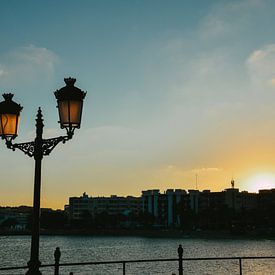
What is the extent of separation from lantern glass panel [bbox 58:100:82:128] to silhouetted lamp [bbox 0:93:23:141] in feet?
3.14

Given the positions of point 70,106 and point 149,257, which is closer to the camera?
point 70,106

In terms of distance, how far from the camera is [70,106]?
9.50 m

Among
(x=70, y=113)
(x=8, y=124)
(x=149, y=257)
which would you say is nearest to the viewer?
(x=70, y=113)

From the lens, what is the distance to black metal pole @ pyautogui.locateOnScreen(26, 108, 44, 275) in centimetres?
935

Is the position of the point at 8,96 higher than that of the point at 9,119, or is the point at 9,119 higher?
the point at 8,96

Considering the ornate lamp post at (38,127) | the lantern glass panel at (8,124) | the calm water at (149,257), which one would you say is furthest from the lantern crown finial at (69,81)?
the calm water at (149,257)

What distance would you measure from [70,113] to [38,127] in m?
0.87

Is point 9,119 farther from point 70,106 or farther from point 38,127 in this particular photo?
point 70,106

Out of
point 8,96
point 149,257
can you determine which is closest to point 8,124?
point 8,96

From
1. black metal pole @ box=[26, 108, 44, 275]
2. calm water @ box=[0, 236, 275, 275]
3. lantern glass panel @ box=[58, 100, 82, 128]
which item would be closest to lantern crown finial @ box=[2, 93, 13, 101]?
black metal pole @ box=[26, 108, 44, 275]

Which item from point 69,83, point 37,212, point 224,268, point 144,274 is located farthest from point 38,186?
point 224,268

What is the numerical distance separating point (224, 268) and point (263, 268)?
5759 millimetres

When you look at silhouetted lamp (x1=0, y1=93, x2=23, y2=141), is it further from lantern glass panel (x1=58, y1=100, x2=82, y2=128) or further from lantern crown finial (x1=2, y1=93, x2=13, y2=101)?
lantern glass panel (x1=58, y1=100, x2=82, y2=128)

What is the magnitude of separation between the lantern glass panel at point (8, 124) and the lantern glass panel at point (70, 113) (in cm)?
98
